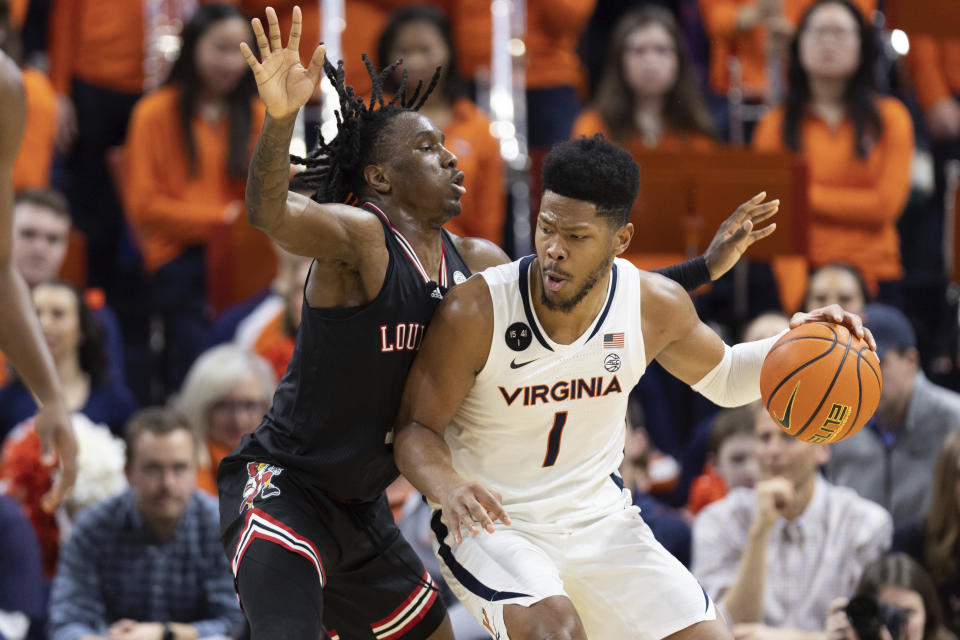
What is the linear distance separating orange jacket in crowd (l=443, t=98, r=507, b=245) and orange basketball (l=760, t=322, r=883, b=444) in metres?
3.66

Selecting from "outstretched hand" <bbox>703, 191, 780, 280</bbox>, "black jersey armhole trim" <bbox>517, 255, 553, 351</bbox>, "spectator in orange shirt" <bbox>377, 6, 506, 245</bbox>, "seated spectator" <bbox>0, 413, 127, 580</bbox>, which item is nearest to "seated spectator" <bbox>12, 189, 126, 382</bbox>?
"seated spectator" <bbox>0, 413, 127, 580</bbox>

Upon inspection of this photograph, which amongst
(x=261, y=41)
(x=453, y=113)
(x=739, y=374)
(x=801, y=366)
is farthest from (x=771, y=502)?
(x=453, y=113)

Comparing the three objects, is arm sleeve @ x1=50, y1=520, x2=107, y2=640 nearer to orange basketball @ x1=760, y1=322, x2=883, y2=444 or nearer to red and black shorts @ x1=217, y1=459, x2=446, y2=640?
red and black shorts @ x1=217, y1=459, x2=446, y2=640

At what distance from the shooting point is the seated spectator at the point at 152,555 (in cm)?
576

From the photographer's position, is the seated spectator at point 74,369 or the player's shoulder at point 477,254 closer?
the player's shoulder at point 477,254

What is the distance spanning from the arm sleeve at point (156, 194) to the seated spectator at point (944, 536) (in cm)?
403

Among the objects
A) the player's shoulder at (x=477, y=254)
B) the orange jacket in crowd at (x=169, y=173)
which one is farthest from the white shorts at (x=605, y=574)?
the orange jacket in crowd at (x=169, y=173)

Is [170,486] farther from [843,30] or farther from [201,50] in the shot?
[843,30]

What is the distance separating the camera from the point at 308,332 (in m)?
3.99

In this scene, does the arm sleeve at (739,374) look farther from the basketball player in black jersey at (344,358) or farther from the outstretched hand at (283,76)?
the outstretched hand at (283,76)

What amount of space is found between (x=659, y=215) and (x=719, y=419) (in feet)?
3.41

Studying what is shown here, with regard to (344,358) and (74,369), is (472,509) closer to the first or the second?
(344,358)

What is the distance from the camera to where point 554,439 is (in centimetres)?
399

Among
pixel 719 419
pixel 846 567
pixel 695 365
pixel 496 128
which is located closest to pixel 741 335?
pixel 719 419
